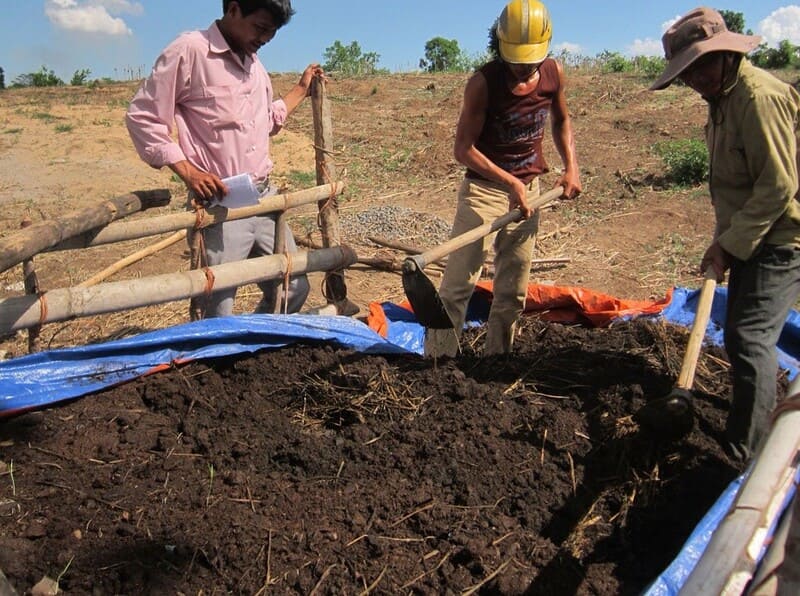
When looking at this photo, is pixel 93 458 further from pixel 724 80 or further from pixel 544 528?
→ pixel 724 80

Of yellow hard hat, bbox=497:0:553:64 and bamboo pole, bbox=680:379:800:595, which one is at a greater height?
yellow hard hat, bbox=497:0:553:64

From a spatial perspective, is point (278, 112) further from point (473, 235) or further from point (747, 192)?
point (747, 192)

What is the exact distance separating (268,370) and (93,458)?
0.87 meters

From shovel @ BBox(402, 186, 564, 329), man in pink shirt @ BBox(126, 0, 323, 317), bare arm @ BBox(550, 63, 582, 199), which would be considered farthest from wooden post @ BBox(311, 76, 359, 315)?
bare arm @ BBox(550, 63, 582, 199)

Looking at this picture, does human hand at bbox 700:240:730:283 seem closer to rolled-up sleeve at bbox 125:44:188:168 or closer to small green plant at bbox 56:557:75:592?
rolled-up sleeve at bbox 125:44:188:168

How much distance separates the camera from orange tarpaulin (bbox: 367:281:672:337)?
4.31 meters

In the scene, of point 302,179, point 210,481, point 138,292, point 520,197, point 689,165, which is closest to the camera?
point 210,481

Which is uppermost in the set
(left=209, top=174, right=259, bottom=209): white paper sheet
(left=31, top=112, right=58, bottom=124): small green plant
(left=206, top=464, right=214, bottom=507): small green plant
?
(left=31, top=112, right=58, bottom=124): small green plant

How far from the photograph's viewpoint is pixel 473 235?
131 inches

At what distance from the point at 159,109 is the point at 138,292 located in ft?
2.74

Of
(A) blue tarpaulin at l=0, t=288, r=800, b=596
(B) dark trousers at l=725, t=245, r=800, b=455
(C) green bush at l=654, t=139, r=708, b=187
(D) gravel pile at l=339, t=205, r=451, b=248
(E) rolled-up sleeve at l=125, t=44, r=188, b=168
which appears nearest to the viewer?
(B) dark trousers at l=725, t=245, r=800, b=455

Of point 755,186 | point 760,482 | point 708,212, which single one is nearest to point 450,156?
point 708,212

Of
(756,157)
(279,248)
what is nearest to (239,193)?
(279,248)

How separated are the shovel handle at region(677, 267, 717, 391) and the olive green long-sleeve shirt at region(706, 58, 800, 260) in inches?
7.2
